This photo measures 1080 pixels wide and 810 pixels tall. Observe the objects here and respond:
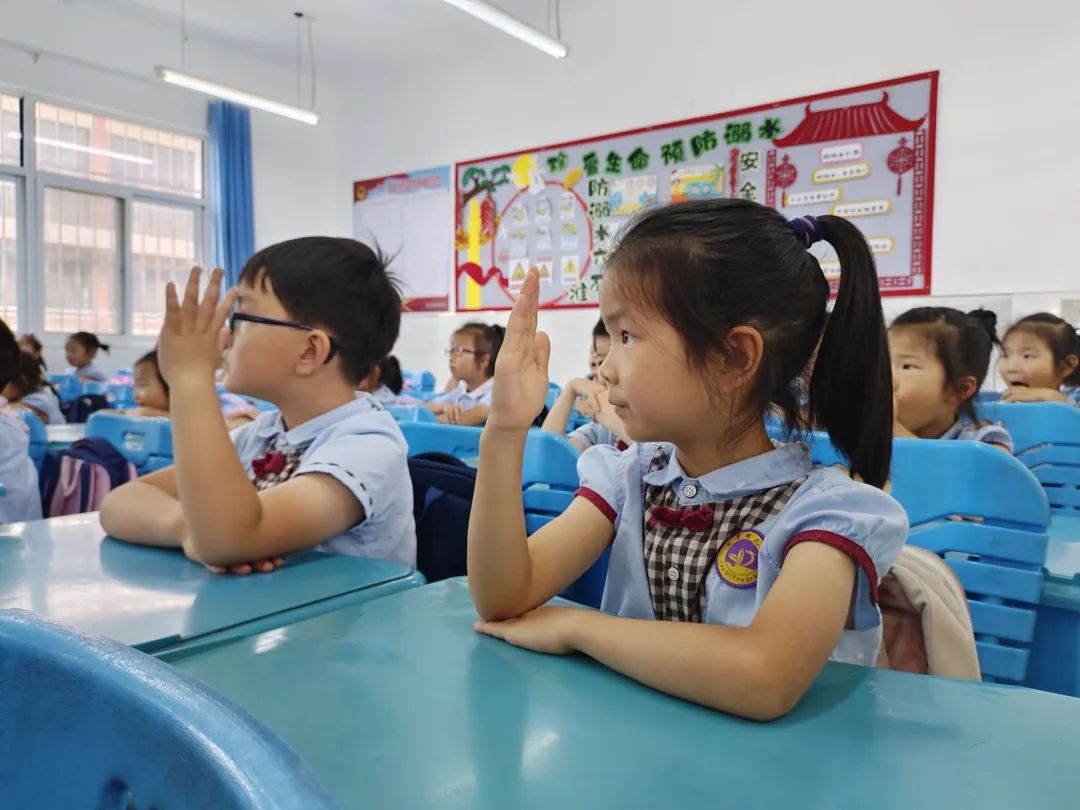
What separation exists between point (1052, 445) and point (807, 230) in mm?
1494

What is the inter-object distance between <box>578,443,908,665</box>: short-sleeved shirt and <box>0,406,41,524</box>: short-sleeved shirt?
170 cm

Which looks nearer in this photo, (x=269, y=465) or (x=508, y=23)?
(x=269, y=465)

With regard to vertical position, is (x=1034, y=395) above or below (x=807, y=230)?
below

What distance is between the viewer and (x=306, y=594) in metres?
0.93

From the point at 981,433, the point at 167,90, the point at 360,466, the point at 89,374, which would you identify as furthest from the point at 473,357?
the point at 167,90

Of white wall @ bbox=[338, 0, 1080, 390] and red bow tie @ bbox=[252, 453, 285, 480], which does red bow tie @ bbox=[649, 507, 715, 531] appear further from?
white wall @ bbox=[338, 0, 1080, 390]

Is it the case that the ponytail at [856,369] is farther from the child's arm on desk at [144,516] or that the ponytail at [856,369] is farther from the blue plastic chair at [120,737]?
the child's arm on desk at [144,516]

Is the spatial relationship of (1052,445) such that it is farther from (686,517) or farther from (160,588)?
(160,588)

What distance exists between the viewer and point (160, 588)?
954 mm

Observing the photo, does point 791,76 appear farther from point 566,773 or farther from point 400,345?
point 566,773

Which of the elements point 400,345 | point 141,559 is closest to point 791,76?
point 400,345

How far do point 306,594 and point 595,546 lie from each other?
35cm

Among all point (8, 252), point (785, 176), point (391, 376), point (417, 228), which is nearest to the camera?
point (391, 376)

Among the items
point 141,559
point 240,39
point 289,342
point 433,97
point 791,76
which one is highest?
point 240,39
